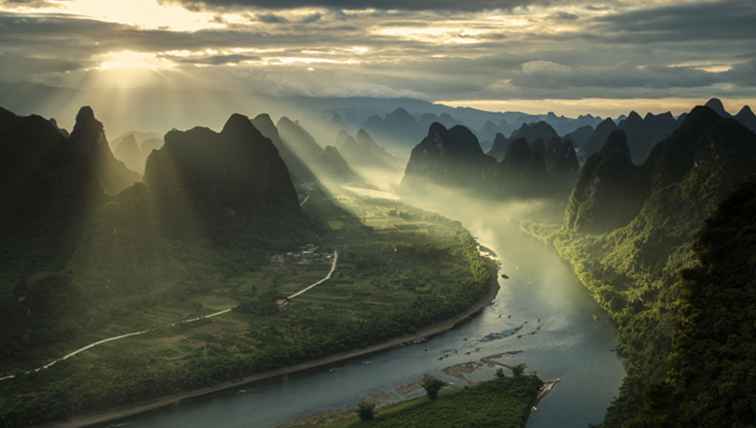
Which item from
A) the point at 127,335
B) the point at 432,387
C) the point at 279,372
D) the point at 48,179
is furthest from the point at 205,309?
the point at 48,179

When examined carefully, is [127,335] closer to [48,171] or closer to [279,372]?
[279,372]

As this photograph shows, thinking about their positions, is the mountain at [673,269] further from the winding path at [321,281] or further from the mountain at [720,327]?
the winding path at [321,281]

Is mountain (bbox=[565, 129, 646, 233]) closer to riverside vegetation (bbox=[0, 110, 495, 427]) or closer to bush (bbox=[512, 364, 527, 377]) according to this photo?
riverside vegetation (bbox=[0, 110, 495, 427])

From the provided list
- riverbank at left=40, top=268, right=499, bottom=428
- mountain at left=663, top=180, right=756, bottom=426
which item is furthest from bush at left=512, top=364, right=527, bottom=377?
mountain at left=663, top=180, right=756, bottom=426

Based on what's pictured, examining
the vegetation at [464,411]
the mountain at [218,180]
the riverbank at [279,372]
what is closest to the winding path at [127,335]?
the riverbank at [279,372]

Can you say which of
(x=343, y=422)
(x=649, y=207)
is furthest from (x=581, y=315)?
(x=343, y=422)

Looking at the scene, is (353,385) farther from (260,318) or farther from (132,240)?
(132,240)

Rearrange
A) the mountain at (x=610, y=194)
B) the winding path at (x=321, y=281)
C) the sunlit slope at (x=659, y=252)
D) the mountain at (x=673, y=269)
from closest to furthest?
the mountain at (x=673, y=269)
the sunlit slope at (x=659, y=252)
the winding path at (x=321, y=281)
the mountain at (x=610, y=194)
